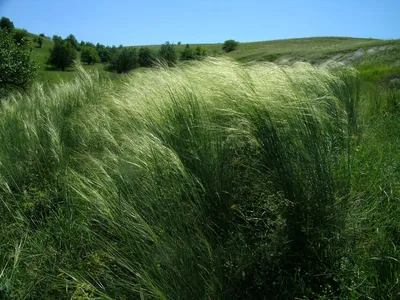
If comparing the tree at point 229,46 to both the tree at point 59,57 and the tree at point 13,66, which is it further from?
the tree at point 13,66

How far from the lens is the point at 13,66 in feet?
35.3

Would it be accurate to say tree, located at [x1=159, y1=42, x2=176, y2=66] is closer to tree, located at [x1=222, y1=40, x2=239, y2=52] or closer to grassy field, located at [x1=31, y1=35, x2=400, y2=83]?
grassy field, located at [x1=31, y1=35, x2=400, y2=83]

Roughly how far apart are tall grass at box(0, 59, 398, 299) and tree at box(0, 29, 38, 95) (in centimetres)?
922

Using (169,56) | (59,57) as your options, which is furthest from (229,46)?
(169,56)

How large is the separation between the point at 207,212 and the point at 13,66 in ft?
35.6

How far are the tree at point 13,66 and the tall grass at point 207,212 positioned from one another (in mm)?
9219

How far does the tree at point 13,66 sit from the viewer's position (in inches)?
418

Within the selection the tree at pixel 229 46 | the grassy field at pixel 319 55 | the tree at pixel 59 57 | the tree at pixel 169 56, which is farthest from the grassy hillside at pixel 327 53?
the tree at pixel 59 57

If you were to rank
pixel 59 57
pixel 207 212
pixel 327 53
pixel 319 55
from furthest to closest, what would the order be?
1. pixel 59 57
2. pixel 327 53
3. pixel 319 55
4. pixel 207 212

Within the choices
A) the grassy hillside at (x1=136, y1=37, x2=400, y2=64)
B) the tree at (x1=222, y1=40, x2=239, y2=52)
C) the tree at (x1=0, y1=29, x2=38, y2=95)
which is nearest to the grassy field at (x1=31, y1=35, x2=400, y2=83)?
the grassy hillside at (x1=136, y1=37, x2=400, y2=64)

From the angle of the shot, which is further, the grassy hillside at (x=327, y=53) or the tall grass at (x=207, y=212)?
the grassy hillside at (x=327, y=53)

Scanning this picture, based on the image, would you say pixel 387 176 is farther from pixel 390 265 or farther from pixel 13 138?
pixel 13 138

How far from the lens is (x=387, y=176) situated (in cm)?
252

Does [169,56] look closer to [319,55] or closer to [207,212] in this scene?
[207,212]
